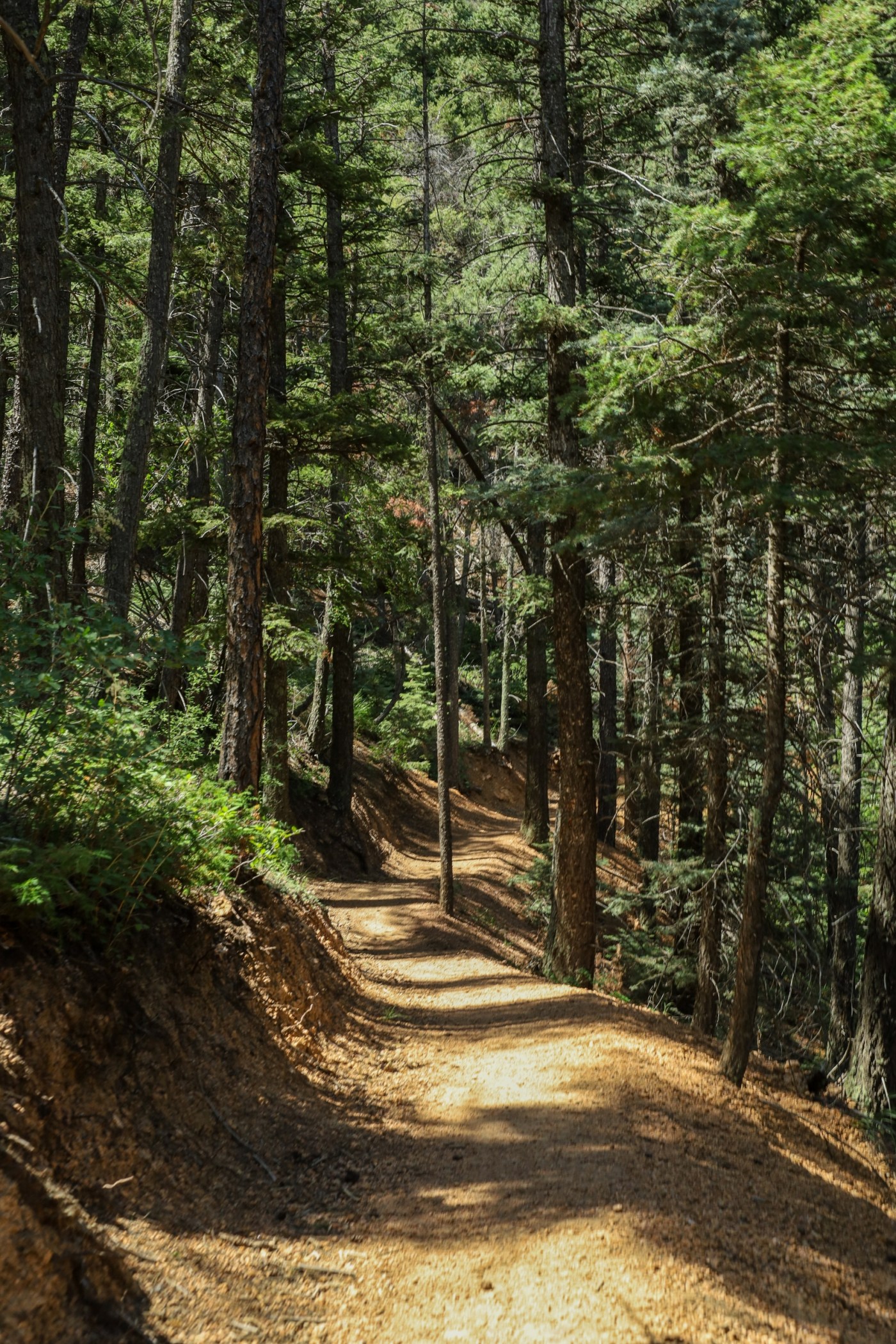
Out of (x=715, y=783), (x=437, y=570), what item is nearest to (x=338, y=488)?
(x=437, y=570)

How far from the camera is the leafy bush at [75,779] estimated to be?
4445mm

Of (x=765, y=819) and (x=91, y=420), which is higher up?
(x=91, y=420)

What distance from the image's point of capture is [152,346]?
38.1ft

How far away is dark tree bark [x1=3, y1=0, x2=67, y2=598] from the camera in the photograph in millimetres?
7762

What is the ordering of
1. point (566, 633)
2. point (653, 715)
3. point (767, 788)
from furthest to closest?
1. point (653, 715)
2. point (566, 633)
3. point (767, 788)

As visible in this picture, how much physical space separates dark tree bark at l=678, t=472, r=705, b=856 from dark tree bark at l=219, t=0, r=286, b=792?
4038 mm

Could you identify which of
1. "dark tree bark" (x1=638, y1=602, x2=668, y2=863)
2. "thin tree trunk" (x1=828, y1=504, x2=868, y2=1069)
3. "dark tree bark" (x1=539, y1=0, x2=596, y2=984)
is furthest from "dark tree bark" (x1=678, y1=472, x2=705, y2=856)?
"thin tree trunk" (x1=828, y1=504, x2=868, y2=1069)

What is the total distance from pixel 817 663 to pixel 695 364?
2.91 metres

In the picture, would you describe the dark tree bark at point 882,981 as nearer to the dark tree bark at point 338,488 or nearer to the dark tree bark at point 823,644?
the dark tree bark at point 823,644

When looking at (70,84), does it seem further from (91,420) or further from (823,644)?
(823,644)

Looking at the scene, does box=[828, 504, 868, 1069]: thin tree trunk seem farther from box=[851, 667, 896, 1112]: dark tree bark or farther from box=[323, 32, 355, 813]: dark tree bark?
box=[323, 32, 355, 813]: dark tree bark

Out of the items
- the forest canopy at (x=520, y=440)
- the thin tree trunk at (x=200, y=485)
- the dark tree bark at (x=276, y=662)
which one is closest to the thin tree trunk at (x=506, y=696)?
the forest canopy at (x=520, y=440)

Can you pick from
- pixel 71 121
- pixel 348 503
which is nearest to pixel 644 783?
pixel 348 503

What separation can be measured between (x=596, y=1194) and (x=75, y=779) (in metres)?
3.52
